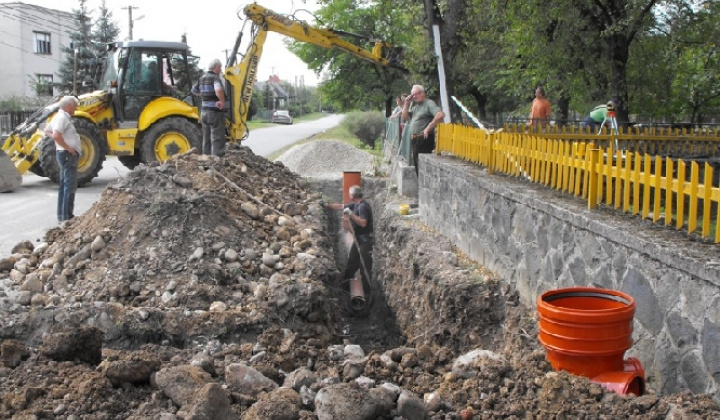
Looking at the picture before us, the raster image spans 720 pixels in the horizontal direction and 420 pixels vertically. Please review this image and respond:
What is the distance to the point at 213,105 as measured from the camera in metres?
12.8

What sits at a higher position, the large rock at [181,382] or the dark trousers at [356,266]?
the large rock at [181,382]

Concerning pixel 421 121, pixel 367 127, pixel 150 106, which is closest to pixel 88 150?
pixel 150 106

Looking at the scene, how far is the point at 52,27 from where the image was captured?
4938cm

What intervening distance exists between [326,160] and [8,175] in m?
8.56

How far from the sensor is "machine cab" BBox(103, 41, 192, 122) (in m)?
15.3

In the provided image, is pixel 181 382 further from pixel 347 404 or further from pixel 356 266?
pixel 356 266

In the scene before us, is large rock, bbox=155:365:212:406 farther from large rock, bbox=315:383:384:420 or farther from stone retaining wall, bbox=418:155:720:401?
stone retaining wall, bbox=418:155:720:401

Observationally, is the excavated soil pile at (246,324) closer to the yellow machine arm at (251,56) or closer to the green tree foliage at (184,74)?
the yellow machine arm at (251,56)

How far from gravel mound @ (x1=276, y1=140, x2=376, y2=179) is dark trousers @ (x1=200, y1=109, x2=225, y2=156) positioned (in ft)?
17.7

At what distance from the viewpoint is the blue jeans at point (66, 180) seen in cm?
1034

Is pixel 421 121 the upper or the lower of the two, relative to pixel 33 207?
upper

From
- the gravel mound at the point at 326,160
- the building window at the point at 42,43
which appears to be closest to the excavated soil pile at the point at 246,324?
the gravel mound at the point at 326,160

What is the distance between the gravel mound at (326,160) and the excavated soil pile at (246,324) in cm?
660

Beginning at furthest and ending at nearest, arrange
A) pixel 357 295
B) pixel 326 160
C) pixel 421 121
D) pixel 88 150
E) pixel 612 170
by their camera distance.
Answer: pixel 326 160
pixel 88 150
pixel 421 121
pixel 357 295
pixel 612 170
